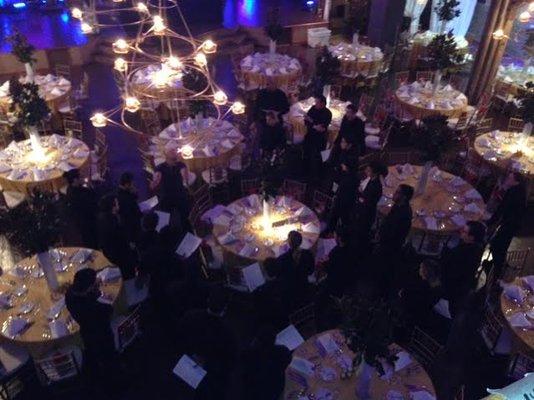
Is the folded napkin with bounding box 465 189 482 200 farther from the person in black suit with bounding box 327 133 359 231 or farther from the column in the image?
the column

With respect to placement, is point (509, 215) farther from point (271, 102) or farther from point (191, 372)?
point (191, 372)

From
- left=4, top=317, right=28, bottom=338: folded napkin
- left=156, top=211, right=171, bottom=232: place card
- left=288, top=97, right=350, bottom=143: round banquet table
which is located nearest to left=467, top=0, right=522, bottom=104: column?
left=288, top=97, right=350, bottom=143: round banquet table

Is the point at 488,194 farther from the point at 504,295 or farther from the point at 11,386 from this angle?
the point at 11,386

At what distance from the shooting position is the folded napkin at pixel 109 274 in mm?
6387

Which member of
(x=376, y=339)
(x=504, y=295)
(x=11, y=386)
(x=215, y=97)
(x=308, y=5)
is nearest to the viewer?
(x=376, y=339)

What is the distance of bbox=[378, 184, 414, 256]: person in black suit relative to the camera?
6.73 m

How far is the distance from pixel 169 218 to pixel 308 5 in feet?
46.9

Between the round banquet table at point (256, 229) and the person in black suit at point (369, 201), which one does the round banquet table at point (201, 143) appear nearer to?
the round banquet table at point (256, 229)

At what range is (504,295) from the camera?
6340 millimetres

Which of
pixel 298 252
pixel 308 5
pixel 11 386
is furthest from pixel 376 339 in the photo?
pixel 308 5

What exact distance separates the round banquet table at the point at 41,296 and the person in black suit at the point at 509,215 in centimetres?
556

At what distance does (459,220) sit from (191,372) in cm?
469

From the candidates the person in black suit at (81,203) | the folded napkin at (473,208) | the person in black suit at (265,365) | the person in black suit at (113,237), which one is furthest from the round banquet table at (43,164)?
the folded napkin at (473,208)

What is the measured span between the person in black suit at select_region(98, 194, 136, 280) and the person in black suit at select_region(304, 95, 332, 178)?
412 centimetres
